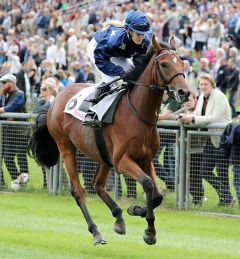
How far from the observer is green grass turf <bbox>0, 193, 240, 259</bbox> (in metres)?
9.80

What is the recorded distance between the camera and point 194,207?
13.0 m

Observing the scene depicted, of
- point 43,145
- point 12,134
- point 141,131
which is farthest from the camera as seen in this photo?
point 12,134

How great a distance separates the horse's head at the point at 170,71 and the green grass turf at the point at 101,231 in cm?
179

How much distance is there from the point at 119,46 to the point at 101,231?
8.58 ft

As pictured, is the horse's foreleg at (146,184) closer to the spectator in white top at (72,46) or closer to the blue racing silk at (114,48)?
the blue racing silk at (114,48)

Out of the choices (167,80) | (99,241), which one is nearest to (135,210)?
(99,241)

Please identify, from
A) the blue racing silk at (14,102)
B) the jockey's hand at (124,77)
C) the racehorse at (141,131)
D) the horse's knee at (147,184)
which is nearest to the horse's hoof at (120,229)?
the racehorse at (141,131)

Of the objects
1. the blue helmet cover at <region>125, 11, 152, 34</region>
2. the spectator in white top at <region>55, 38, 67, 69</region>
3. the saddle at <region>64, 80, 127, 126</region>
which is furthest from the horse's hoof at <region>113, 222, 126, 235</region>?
the spectator in white top at <region>55, 38, 67, 69</region>

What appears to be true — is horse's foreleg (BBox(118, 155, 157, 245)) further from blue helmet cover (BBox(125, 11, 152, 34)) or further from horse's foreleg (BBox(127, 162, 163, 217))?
blue helmet cover (BBox(125, 11, 152, 34))

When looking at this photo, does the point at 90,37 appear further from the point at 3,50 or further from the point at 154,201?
the point at 154,201

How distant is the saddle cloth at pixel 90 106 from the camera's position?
10312mm

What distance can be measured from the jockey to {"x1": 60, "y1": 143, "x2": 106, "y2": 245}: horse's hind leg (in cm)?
99

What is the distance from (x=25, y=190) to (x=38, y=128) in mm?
2936

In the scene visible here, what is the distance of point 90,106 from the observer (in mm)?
10773
